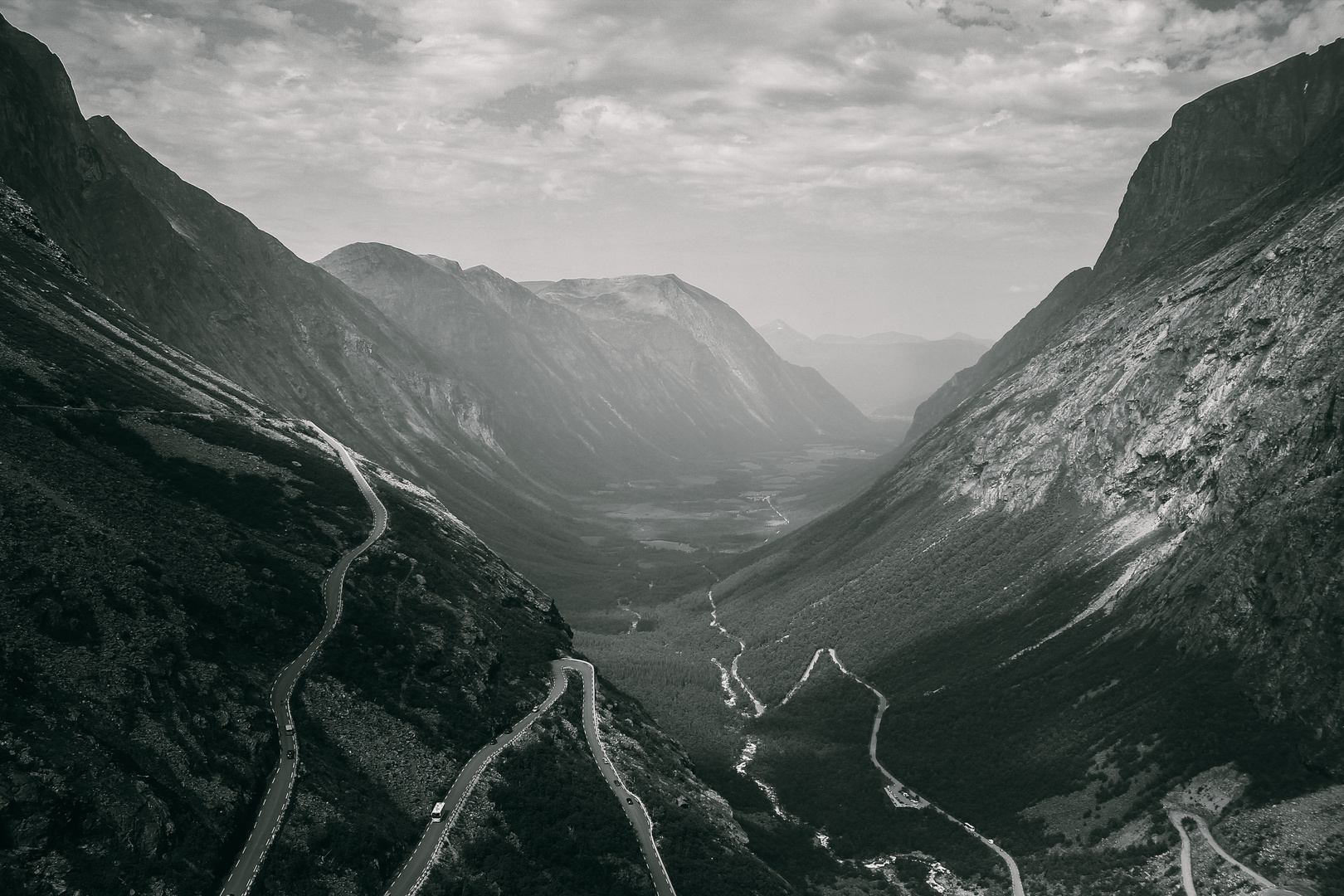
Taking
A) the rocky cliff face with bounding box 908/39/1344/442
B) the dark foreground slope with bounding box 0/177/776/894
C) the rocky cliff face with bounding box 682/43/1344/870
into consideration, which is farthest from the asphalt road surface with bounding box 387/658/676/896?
the rocky cliff face with bounding box 908/39/1344/442

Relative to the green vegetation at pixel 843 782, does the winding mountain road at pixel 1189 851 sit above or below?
above

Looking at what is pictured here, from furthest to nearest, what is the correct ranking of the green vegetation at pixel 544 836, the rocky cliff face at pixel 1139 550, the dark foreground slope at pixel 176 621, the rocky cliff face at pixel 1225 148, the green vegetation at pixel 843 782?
A: the rocky cliff face at pixel 1225 148
the green vegetation at pixel 843 782
the rocky cliff face at pixel 1139 550
the green vegetation at pixel 544 836
the dark foreground slope at pixel 176 621

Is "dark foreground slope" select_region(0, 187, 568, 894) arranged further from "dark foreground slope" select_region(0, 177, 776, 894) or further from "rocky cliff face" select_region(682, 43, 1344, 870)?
"rocky cliff face" select_region(682, 43, 1344, 870)

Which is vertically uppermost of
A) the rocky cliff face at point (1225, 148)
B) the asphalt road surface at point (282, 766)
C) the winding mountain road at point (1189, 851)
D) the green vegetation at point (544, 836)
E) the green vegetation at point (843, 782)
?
the rocky cliff face at point (1225, 148)

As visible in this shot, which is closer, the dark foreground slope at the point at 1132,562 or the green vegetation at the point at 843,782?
the dark foreground slope at the point at 1132,562

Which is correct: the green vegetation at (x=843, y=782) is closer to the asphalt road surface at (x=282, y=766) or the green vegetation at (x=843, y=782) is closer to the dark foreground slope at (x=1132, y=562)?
the dark foreground slope at (x=1132, y=562)

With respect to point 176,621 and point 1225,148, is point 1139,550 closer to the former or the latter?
point 176,621

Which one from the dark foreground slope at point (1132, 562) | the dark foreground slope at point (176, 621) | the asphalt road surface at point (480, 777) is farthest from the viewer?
the dark foreground slope at point (1132, 562)

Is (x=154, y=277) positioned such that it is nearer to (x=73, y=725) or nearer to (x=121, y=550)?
(x=121, y=550)

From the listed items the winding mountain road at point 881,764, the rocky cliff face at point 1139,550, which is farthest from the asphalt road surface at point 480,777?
the rocky cliff face at point 1139,550
